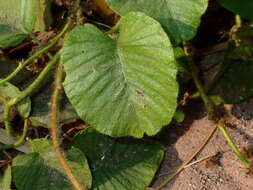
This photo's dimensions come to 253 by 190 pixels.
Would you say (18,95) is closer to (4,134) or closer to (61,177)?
(4,134)

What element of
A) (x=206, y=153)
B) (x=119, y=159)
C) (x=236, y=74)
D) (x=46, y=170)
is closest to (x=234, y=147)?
(x=206, y=153)

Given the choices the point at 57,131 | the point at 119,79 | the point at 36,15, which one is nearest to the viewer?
the point at 119,79

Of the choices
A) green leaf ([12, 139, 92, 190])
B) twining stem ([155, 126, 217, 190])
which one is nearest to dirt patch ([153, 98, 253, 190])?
twining stem ([155, 126, 217, 190])

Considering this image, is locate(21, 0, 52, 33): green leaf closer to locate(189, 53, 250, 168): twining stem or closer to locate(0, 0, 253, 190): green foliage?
locate(0, 0, 253, 190): green foliage

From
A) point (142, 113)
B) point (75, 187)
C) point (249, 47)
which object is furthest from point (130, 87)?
point (249, 47)

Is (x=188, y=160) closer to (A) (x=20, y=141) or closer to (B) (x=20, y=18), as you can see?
(A) (x=20, y=141)

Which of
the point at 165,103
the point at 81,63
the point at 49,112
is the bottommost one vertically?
the point at 49,112
